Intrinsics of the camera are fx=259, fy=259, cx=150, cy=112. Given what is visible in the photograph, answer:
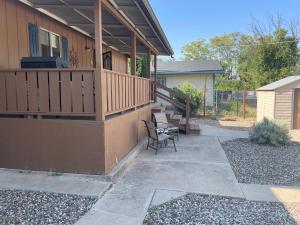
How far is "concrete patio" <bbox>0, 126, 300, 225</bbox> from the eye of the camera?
3398 millimetres

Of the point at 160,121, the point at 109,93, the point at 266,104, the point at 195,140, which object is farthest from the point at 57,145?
the point at 266,104

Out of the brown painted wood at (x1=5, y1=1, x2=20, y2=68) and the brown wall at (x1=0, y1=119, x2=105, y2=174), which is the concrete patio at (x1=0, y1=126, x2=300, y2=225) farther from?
the brown painted wood at (x1=5, y1=1, x2=20, y2=68)

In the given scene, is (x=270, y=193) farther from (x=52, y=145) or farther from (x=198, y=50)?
(x=198, y=50)

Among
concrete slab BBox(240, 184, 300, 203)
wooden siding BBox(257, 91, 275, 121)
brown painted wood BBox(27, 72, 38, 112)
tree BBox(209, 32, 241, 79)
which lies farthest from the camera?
tree BBox(209, 32, 241, 79)

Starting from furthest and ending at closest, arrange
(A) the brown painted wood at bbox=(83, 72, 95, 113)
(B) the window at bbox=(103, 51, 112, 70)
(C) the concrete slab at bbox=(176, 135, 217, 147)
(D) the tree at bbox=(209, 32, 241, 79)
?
(D) the tree at bbox=(209, 32, 241, 79) < (B) the window at bbox=(103, 51, 112, 70) < (C) the concrete slab at bbox=(176, 135, 217, 147) < (A) the brown painted wood at bbox=(83, 72, 95, 113)

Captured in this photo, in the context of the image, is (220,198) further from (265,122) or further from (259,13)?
(259,13)

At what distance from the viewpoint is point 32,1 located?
5.12m

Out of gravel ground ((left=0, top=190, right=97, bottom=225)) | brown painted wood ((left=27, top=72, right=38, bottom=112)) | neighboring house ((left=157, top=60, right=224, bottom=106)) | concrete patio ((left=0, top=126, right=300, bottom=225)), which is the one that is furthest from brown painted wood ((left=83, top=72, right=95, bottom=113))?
neighboring house ((left=157, top=60, right=224, bottom=106))

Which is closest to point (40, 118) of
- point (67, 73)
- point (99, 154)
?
point (67, 73)

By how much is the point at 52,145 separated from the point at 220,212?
3001 millimetres

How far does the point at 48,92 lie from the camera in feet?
14.9

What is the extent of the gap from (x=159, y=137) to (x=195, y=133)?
2.98 metres

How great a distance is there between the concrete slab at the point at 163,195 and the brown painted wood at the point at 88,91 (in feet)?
5.79

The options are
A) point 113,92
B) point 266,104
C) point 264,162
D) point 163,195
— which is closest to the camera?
point 163,195
